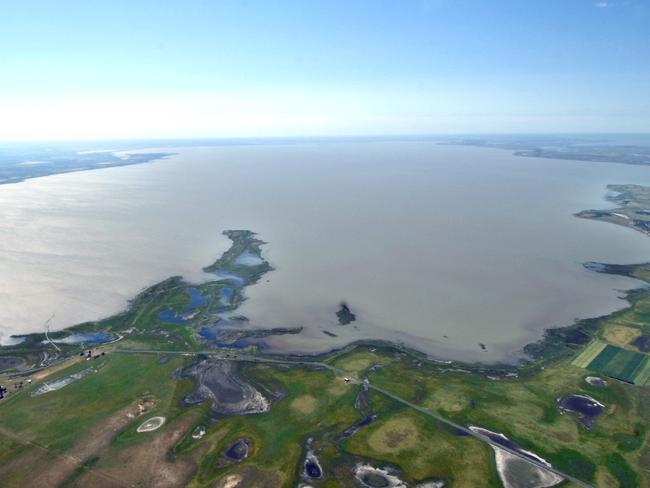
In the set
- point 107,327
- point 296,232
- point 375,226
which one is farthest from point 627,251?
point 107,327

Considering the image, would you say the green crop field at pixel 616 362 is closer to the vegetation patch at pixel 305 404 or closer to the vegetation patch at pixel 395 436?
the vegetation patch at pixel 395 436

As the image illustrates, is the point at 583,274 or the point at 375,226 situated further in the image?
the point at 375,226

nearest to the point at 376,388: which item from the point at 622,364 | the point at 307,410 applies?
the point at 307,410

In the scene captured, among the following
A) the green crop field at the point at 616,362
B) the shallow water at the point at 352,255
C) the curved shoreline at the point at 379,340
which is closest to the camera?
the green crop field at the point at 616,362

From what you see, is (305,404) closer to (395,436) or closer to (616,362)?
(395,436)

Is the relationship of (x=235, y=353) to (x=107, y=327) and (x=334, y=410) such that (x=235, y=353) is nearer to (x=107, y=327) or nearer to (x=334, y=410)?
(x=334, y=410)

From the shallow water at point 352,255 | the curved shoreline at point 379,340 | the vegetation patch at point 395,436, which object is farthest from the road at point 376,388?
the shallow water at point 352,255

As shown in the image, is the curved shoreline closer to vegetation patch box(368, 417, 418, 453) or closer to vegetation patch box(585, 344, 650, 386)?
vegetation patch box(585, 344, 650, 386)

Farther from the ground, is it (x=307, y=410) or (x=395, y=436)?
(x=307, y=410)
